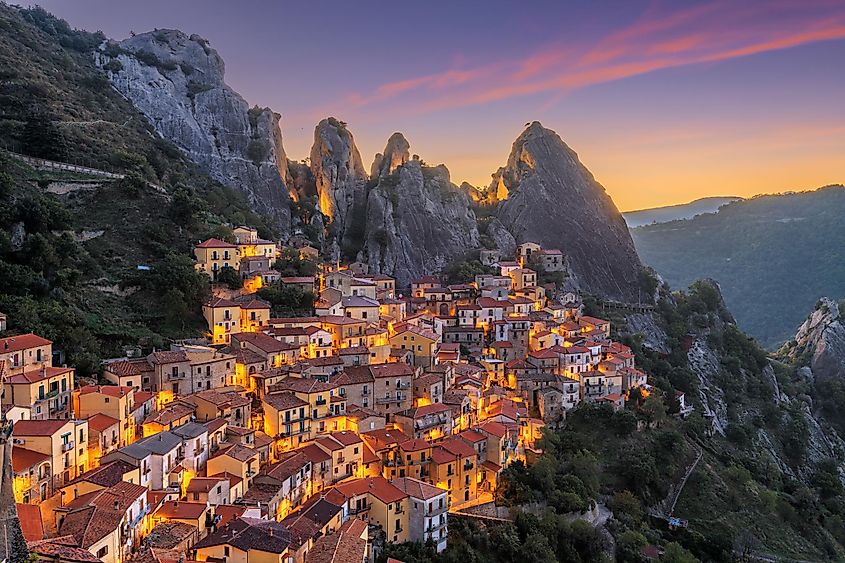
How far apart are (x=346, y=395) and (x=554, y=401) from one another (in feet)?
49.6

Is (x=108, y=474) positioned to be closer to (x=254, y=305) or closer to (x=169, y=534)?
(x=169, y=534)

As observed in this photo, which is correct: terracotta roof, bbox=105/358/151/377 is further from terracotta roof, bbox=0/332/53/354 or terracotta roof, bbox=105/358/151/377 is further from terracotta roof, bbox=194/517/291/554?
terracotta roof, bbox=194/517/291/554

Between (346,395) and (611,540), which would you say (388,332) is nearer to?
(346,395)

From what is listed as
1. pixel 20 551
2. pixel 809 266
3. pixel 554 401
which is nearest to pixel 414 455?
pixel 554 401

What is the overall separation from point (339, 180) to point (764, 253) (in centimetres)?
8889

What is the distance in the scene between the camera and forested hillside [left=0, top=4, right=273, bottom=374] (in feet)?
108

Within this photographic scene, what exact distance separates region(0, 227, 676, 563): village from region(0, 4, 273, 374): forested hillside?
205 cm

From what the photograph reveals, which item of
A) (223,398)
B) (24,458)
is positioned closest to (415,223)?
(223,398)

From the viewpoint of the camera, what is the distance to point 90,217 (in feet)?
141

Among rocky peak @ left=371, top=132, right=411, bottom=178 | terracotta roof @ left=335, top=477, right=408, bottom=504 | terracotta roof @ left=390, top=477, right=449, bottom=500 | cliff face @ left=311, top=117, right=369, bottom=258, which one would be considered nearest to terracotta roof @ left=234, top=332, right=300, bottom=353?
terracotta roof @ left=335, top=477, right=408, bottom=504

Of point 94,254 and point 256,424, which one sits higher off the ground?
point 94,254

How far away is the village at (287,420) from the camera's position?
72.0 ft

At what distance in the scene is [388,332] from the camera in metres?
42.8

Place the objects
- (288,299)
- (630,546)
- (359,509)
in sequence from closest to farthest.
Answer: (359,509), (630,546), (288,299)
